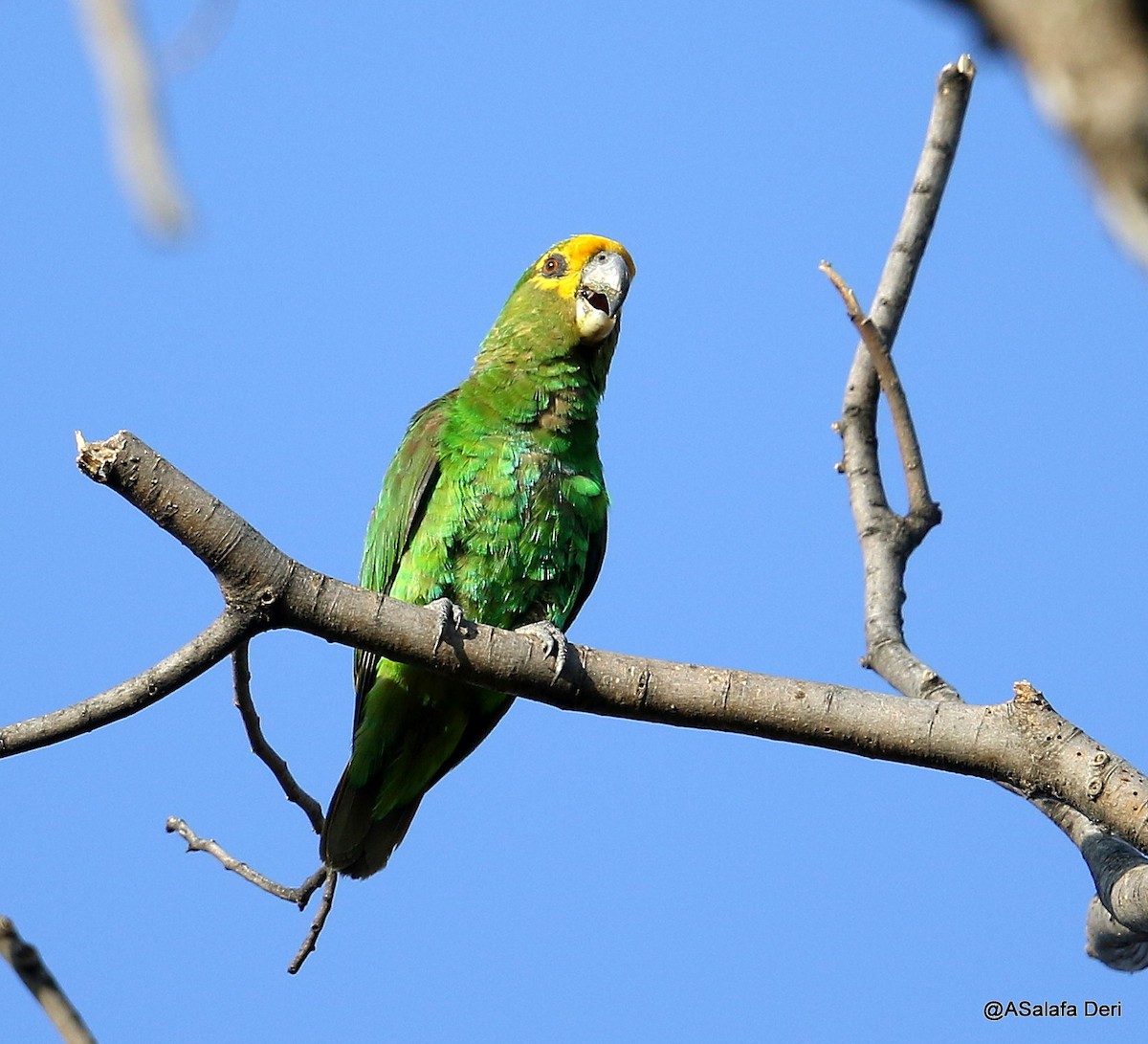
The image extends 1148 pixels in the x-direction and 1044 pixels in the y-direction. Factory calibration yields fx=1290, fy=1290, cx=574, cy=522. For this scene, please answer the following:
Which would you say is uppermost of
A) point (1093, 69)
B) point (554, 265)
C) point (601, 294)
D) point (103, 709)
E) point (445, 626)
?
point (554, 265)

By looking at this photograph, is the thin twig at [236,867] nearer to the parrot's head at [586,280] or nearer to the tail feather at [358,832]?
the tail feather at [358,832]

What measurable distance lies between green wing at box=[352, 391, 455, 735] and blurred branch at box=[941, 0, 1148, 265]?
4.61 meters

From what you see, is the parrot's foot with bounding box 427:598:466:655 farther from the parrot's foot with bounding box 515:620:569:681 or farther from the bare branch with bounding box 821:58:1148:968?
the bare branch with bounding box 821:58:1148:968

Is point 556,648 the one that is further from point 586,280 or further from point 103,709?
point 586,280

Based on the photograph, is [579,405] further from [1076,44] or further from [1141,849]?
[1076,44]

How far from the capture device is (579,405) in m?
5.89

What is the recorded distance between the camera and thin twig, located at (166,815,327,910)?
4355 millimetres

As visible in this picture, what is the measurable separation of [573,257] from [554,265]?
0.10 m

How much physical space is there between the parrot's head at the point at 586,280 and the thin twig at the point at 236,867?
2.85m

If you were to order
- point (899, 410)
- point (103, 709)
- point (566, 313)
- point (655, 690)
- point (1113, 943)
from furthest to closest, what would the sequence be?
point (566, 313)
point (899, 410)
point (655, 690)
point (1113, 943)
point (103, 709)

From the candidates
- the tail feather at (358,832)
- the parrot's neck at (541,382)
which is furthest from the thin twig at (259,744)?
the parrot's neck at (541,382)

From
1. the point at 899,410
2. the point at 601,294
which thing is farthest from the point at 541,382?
the point at 899,410

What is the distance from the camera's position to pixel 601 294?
6.23 metres

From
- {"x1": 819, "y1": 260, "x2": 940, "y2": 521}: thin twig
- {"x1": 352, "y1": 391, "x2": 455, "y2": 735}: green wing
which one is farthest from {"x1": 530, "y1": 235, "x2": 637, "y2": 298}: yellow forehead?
{"x1": 819, "y1": 260, "x2": 940, "y2": 521}: thin twig
